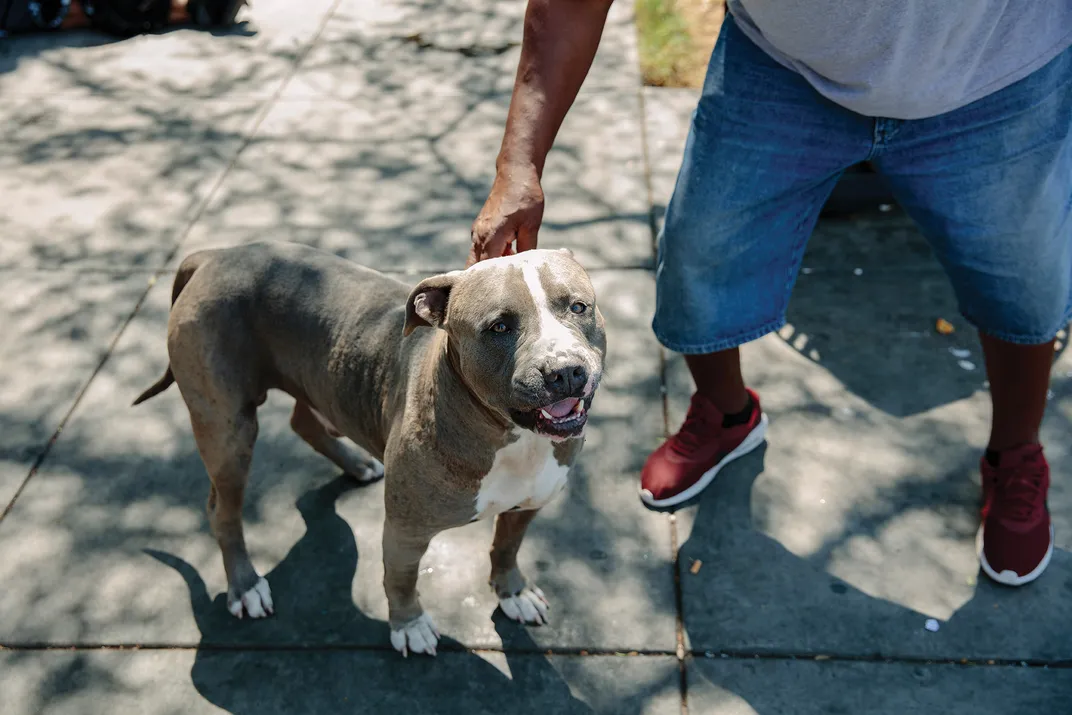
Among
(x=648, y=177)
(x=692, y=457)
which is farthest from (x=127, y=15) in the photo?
(x=692, y=457)

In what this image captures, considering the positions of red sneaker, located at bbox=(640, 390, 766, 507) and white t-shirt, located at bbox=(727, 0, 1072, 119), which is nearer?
white t-shirt, located at bbox=(727, 0, 1072, 119)

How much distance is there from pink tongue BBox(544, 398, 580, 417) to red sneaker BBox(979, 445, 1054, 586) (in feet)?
6.40

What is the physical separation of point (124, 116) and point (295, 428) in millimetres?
3758

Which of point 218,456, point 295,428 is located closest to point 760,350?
point 295,428

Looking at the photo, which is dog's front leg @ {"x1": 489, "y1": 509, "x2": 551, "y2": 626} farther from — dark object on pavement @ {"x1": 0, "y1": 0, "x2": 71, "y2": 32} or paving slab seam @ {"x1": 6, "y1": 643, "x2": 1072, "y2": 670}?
dark object on pavement @ {"x1": 0, "y1": 0, "x2": 71, "y2": 32}

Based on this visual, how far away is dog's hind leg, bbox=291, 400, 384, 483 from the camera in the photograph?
11.8 feet

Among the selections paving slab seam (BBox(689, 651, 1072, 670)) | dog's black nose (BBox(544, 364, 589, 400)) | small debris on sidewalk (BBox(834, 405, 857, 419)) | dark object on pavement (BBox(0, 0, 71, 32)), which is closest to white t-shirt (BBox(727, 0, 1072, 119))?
dog's black nose (BBox(544, 364, 589, 400))

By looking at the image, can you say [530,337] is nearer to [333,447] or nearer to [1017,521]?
[333,447]

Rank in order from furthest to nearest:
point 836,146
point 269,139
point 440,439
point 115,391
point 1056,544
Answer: point 269,139 < point 115,391 < point 1056,544 < point 836,146 < point 440,439

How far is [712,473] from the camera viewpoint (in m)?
3.71

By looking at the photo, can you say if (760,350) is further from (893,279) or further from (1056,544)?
(1056,544)

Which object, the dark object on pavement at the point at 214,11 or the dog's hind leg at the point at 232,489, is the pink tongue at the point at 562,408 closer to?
the dog's hind leg at the point at 232,489

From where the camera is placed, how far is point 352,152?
5871 mm

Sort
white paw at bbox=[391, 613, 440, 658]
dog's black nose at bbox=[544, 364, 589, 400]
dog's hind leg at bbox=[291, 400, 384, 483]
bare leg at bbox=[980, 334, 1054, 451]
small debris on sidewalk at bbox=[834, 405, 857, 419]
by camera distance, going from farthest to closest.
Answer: small debris on sidewalk at bbox=[834, 405, 857, 419] < dog's hind leg at bbox=[291, 400, 384, 483] < bare leg at bbox=[980, 334, 1054, 451] < white paw at bbox=[391, 613, 440, 658] < dog's black nose at bbox=[544, 364, 589, 400]
